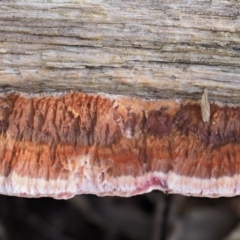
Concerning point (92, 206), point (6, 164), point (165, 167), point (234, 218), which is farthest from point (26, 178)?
point (234, 218)

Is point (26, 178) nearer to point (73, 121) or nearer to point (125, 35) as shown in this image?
point (73, 121)

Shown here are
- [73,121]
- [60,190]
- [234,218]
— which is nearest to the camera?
[60,190]

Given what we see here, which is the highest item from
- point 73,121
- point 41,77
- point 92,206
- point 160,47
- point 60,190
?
point 160,47

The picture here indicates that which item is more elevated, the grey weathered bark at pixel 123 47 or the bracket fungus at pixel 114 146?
the grey weathered bark at pixel 123 47

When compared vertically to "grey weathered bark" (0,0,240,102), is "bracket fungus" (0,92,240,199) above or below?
below
